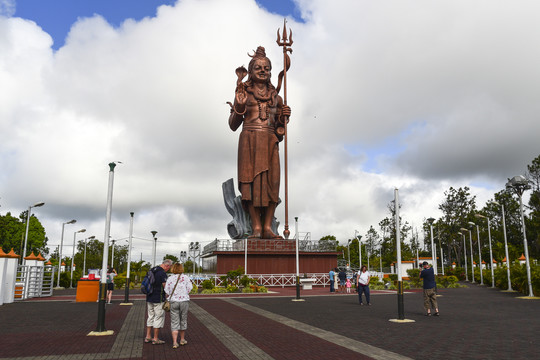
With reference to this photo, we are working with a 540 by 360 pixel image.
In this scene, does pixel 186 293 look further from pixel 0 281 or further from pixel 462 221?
pixel 462 221

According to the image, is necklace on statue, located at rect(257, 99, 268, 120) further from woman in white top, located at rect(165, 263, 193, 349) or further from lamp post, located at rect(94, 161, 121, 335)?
woman in white top, located at rect(165, 263, 193, 349)

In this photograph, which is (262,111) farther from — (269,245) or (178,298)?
(178,298)

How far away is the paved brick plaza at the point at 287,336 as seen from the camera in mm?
7907

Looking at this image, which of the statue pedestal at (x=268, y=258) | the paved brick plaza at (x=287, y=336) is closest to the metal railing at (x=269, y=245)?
the statue pedestal at (x=268, y=258)

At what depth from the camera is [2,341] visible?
30.3ft

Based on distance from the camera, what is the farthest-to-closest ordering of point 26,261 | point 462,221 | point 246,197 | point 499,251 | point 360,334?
point 462,221 < point 499,251 < point 246,197 < point 26,261 < point 360,334

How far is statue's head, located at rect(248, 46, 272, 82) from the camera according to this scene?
112 feet

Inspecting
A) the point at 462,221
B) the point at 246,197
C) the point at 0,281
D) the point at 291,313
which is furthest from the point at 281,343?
the point at 462,221

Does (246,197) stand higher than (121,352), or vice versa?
(246,197)

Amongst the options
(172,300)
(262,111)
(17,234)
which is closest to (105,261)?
(172,300)

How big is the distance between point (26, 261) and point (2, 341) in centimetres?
Answer: 1791

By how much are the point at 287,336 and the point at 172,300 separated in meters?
2.85

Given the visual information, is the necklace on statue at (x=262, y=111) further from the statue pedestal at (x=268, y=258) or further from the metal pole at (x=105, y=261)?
the metal pole at (x=105, y=261)

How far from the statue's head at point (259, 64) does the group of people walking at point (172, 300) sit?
26.8 metres
